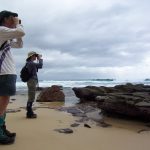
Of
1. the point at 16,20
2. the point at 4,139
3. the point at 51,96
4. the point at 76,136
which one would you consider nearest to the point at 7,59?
the point at 16,20

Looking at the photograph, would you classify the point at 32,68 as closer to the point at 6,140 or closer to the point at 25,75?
the point at 25,75

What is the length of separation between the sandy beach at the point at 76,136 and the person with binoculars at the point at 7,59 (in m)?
0.50

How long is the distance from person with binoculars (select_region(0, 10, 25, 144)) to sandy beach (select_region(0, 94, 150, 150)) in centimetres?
50

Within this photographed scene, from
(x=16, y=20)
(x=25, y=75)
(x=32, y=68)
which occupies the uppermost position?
(x=16, y=20)

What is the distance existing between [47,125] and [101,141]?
1881mm

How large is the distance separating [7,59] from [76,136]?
2001 mm

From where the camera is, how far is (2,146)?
509 cm

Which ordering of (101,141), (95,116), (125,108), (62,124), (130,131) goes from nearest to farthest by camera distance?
(101,141) < (130,131) < (62,124) < (125,108) < (95,116)

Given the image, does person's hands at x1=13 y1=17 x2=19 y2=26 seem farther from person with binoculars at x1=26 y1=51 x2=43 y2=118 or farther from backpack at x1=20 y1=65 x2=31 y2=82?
backpack at x1=20 y1=65 x2=31 y2=82

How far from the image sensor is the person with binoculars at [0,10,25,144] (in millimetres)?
4949

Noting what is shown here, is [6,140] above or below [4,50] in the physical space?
below

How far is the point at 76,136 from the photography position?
5.95 m

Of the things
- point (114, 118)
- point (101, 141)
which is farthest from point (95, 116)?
point (101, 141)

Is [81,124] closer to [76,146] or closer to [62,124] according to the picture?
[62,124]
